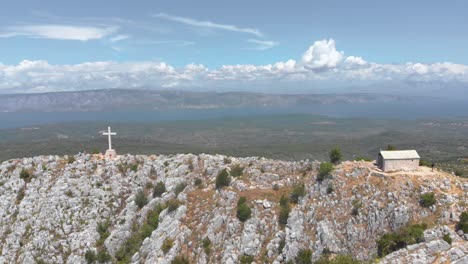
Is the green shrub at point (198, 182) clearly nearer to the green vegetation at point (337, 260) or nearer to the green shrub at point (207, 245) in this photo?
the green shrub at point (207, 245)

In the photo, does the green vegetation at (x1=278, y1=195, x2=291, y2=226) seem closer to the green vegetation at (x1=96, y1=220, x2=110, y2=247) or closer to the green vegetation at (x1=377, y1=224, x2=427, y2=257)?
the green vegetation at (x1=377, y1=224, x2=427, y2=257)

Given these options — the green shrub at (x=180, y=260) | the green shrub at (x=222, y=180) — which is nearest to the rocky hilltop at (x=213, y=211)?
the green shrub at (x=222, y=180)

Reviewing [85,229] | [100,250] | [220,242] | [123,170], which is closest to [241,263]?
[220,242]

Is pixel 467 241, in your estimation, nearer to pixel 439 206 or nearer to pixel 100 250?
pixel 439 206

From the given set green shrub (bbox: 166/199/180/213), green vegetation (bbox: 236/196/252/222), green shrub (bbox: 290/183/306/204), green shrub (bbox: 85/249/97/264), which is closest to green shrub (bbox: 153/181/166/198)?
green shrub (bbox: 166/199/180/213)

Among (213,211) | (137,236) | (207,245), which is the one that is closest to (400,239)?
(207,245)
